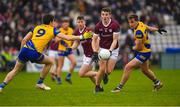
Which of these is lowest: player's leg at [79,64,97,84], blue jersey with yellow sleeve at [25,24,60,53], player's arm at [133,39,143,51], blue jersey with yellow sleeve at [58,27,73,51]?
player's leg at [79,64,97,84]

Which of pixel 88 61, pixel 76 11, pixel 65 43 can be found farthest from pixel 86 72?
pixel 76 11

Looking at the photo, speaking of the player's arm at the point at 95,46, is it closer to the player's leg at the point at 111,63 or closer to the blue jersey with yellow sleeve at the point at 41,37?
the player's leg at the point at 111,63

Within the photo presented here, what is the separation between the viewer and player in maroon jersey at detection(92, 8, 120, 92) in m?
17.4

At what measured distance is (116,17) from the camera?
3728cm

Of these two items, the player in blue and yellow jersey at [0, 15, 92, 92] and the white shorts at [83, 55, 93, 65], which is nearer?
the player in blue and yellow jersey at [0, 15, 92, 92]

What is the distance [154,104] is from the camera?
1437 cm

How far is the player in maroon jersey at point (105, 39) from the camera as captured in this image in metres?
17.4

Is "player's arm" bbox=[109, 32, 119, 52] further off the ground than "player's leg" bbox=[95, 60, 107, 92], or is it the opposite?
"player's arm" bbox=[109, 32, 119, 52]

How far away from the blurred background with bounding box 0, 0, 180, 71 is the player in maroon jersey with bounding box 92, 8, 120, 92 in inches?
620

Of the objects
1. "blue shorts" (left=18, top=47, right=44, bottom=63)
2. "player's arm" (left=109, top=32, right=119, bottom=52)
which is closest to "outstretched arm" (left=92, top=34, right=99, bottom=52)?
"player's arm" (left=109, top=32, right=119, bottom=52)

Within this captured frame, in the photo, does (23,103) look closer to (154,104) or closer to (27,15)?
(154,104)

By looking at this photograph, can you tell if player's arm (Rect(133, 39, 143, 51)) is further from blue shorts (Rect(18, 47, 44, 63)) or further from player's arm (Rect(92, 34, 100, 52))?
blue shorts (Rect(18, 47, 44, 63))

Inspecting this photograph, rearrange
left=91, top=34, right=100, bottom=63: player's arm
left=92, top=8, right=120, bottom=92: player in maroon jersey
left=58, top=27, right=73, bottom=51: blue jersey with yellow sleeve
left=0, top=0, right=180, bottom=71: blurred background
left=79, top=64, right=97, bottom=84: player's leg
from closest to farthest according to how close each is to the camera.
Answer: left=92, top=8, right=120, bottom=92: player in maroon jersey, left=91, top=34, right=100, bottom=63: player's arm, left=79, top=64, right=97, bottom=84: player's leg, left=58, top=27, right=73, bottom=51: blue jersey with yellow sleeve, left=0, top=0, right=180, bottom=71: blurred background

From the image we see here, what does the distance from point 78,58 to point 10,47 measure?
385 cm
